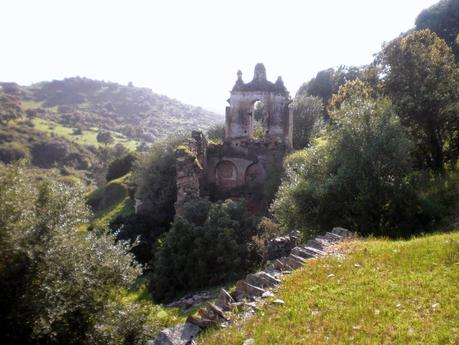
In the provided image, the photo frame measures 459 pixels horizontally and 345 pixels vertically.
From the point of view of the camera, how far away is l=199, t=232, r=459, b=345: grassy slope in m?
6.72

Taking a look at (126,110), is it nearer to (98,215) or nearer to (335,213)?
(98,215)

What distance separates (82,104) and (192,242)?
131 metres

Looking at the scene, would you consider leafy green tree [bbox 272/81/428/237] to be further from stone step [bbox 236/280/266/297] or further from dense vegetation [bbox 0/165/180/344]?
stone step [bbox 236/280/266/297]

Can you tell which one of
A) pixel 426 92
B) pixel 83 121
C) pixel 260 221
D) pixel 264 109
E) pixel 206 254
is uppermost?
pixel 426 92

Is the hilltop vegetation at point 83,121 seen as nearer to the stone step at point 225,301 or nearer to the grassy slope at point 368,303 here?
the stone step at point 225,301

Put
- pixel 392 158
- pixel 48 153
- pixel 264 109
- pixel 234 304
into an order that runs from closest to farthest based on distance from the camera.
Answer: pixel 234 304
pixel 392 158
pixel 264 109
pixel 48 153

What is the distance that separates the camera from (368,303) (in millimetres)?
7762

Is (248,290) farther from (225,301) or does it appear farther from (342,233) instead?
(342,233)

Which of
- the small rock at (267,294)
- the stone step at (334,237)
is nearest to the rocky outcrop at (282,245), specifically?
the stone step at (334,237)

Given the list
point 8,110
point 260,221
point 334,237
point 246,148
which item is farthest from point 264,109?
point 8,110

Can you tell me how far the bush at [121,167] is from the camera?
156 feet

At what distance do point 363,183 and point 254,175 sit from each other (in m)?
14.9

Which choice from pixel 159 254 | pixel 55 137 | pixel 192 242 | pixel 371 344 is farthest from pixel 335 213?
pixel 55 137

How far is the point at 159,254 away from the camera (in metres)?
20.8
